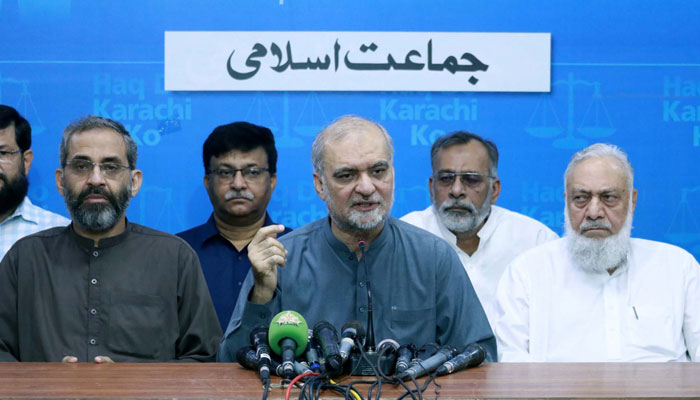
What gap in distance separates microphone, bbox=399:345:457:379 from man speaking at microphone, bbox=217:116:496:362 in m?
0.43

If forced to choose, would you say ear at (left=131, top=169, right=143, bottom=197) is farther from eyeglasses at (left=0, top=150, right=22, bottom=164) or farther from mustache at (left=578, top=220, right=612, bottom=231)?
mustache at (left=578, top=220, right=612, bottom=231)

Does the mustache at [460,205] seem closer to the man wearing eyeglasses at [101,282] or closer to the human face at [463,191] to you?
the human face at [463,191]

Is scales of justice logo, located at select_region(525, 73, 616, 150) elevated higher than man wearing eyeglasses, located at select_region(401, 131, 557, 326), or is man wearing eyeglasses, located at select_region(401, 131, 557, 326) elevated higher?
scales of justice logo, located at select_region(525, 73, 616, 150)

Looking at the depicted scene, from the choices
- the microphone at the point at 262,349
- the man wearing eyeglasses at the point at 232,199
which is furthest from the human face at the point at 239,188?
the microphone at the point at 262,349

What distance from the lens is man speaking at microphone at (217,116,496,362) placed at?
304 cm

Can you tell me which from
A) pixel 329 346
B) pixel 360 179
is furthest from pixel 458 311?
pixel 329 346

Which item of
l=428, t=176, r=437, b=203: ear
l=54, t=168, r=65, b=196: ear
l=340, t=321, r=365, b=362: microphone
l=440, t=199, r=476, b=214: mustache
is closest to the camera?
l=340, t=321, r=365, b=362: microphone

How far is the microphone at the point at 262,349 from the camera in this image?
2305 millimetres

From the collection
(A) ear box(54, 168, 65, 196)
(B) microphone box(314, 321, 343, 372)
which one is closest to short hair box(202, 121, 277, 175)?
(A) ear box(54, 168, 65, 196)

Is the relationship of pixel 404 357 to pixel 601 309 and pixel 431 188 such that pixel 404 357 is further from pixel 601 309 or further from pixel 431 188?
pixel 431 188

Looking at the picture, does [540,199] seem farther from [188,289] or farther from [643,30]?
[188,289]

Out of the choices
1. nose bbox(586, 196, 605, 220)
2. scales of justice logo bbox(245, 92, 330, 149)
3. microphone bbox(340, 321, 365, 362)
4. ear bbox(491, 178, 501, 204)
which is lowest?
microphone bbox(340, 321, 365, 362)

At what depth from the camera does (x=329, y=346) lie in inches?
91.4

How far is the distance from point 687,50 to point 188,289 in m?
3.43
